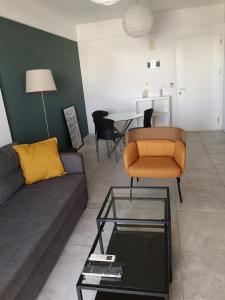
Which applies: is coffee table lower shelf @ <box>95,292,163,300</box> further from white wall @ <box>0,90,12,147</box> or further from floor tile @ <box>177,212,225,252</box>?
white wall @ <box>0,90,12,147</box>

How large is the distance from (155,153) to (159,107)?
2.93 metres

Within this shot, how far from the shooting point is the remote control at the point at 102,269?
1.36m

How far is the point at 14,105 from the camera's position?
10.4 ft

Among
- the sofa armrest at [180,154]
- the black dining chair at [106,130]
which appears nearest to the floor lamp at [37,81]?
the black dining chair at [106,130]

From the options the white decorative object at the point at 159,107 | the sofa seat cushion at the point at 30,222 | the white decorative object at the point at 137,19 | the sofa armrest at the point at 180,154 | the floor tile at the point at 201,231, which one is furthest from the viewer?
the white decorative object at the point at 159,107

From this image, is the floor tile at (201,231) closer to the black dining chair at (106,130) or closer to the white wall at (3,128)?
the black dining chair at (106,130)

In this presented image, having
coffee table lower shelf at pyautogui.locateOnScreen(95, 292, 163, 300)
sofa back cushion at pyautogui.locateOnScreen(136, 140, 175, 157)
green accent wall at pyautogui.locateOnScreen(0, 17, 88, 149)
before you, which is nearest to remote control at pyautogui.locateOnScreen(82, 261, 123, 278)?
coffee table lower shelf at pyautogui.locateOnScreen(95, 292, 163, 300)

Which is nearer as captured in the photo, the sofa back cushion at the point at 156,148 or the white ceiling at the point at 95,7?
the sofa back cushion at the point at 156,148

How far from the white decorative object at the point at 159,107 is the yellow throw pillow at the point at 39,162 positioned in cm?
340

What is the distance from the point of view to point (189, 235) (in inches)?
85.9

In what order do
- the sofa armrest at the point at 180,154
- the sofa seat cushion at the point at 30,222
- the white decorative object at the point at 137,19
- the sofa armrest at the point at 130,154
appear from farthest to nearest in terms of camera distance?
the white decorative object at the point at 137,19, the sofa armrest at the point at 130,154, the sofa armrest at the point at 180,154, the sofa seat cushion at the point at 30,222

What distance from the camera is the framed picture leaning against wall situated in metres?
4.84

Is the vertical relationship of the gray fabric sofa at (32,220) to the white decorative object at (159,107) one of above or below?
below

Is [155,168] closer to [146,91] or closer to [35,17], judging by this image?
[35,17]
